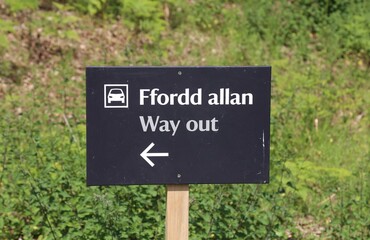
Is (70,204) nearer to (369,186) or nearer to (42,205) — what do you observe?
(42,205)

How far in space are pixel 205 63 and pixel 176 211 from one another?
5537 mm

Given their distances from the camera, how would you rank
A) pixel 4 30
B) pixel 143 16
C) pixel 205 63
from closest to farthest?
1. pixel 4 30
2. pixel 205 63
3. pixel 143 16

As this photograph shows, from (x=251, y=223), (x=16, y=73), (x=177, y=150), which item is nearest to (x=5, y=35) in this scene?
(x=16, y=73)

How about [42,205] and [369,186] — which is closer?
[42,205]

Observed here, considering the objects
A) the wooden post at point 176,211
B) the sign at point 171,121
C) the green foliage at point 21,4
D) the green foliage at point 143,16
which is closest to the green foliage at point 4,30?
the green foliage at point 21,4

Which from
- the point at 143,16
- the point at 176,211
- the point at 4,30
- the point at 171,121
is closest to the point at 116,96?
the point at 171,121

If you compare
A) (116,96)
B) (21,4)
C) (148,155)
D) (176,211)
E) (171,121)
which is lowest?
(176,211)

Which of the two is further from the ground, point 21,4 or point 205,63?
point 21,4

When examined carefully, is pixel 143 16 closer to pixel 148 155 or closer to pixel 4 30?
pixel 4 30

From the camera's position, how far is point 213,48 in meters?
9.47

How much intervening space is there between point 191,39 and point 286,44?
4.40 feet

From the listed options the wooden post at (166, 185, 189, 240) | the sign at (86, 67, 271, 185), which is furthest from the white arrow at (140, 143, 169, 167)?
the wooden post at (166, 185, 189, 240)

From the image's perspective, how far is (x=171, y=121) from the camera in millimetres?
3639

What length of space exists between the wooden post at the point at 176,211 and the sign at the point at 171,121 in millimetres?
75
